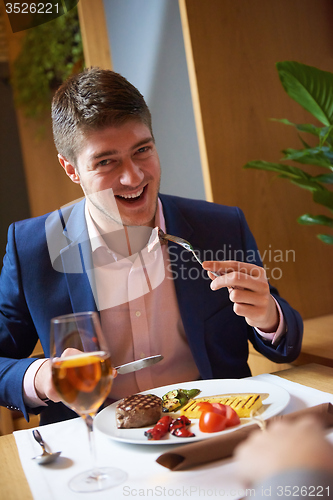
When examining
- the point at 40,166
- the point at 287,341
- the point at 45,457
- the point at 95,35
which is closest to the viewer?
the point at 45,457

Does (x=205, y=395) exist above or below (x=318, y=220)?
below

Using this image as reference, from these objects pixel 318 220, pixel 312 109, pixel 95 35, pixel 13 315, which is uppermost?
pixel 95 35

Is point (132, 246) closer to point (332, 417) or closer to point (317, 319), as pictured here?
point (332, 417)

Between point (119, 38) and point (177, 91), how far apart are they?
415 mm

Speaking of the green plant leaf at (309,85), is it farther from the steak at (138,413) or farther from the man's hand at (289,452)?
the man's hand at (289,452)

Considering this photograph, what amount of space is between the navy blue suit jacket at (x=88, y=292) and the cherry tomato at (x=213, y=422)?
0.50 metres

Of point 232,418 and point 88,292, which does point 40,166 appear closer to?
point 88,292

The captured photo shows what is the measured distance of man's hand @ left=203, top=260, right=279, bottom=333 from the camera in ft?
2.95

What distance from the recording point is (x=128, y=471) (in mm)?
642

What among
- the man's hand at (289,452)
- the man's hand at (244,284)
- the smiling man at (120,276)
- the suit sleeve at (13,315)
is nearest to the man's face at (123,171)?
the smiling man at (120,276)

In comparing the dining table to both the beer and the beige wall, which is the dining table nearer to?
the beer

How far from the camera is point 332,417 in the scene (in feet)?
2.27

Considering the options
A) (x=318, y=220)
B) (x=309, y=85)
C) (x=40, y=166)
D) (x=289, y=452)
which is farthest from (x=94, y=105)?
(x=40, y=166)

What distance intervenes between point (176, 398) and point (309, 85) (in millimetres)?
1176
